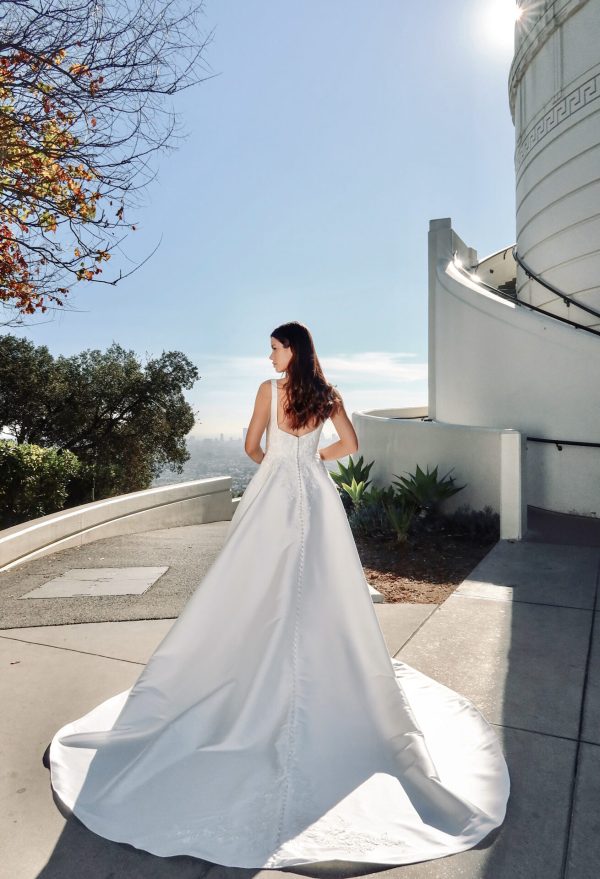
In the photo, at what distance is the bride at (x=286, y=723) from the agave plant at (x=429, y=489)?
530 centimetres

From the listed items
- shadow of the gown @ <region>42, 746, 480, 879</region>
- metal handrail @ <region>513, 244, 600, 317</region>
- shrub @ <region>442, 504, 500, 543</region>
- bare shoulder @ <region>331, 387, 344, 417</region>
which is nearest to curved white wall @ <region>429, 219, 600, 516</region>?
metal handrail @ <region>513, 244, 600, 317</region>

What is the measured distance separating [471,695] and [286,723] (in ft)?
4.33

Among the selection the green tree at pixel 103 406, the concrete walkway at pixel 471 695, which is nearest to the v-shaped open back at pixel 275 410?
the concrete walkway at pixel 471 695

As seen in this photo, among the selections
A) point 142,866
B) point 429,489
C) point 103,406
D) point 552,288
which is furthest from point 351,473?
point 103,406

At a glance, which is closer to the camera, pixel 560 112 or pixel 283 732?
pixel 283 732

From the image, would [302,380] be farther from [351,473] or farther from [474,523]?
[351,473]

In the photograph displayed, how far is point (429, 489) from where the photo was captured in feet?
28.3

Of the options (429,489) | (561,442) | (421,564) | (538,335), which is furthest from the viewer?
(538,335)

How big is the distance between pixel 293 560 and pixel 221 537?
606 centimetres

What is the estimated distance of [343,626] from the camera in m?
2.97

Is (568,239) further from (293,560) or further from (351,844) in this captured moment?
(351,844)

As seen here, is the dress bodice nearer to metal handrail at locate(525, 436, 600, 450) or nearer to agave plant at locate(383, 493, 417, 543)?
agave plant at locate(383, 493, 417, 543)

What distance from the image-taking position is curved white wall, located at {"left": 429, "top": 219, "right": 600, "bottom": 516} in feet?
30.1

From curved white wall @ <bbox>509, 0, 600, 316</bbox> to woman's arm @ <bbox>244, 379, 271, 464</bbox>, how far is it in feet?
27.3
